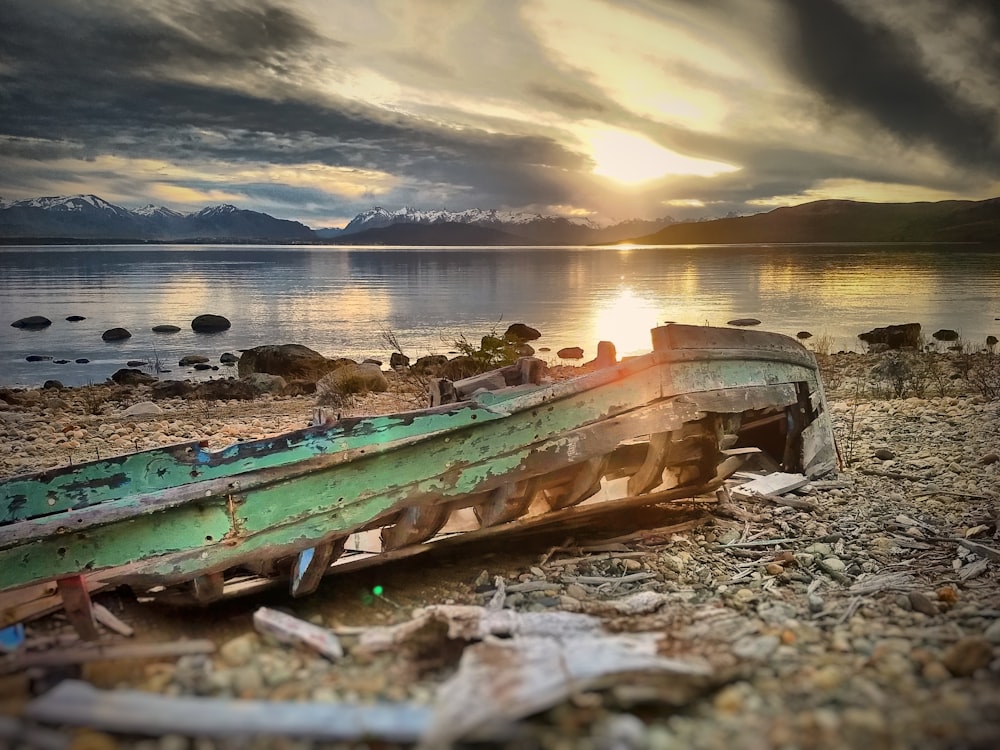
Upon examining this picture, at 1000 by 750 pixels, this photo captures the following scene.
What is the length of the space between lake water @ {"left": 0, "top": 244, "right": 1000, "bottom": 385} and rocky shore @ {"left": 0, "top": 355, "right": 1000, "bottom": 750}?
356 cm

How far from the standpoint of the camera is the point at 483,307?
65.7ft

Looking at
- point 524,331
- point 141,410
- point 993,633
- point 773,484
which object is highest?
point 524,331

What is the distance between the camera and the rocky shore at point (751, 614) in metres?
1.43

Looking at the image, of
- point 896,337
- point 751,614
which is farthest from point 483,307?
point 751,614

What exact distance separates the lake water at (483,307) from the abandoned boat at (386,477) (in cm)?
374

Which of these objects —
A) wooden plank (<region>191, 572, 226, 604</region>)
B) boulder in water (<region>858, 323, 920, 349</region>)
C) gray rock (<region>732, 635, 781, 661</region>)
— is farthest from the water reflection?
gray rock (<region>732, 635, 781, 661</region>)

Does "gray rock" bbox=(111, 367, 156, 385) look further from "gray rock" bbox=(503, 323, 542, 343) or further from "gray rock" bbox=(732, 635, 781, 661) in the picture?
"gray rock" bbox=(732, 635, 781, 661)

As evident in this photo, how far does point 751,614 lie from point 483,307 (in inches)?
695

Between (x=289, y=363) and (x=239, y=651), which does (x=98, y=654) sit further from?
(x=289, y=363)

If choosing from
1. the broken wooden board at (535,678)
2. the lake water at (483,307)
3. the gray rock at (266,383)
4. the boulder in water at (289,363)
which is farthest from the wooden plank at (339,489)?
the boulder in water at (289,363)

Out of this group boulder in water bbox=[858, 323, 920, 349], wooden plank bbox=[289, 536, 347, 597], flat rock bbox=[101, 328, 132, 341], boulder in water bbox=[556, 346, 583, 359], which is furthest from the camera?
flat rock bbox=[101, 328, 132, 341]

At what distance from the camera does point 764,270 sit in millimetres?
28156

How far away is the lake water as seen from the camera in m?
13.9

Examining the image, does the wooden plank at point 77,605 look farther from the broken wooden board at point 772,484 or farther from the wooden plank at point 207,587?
the broken wooden board at point 772,484
